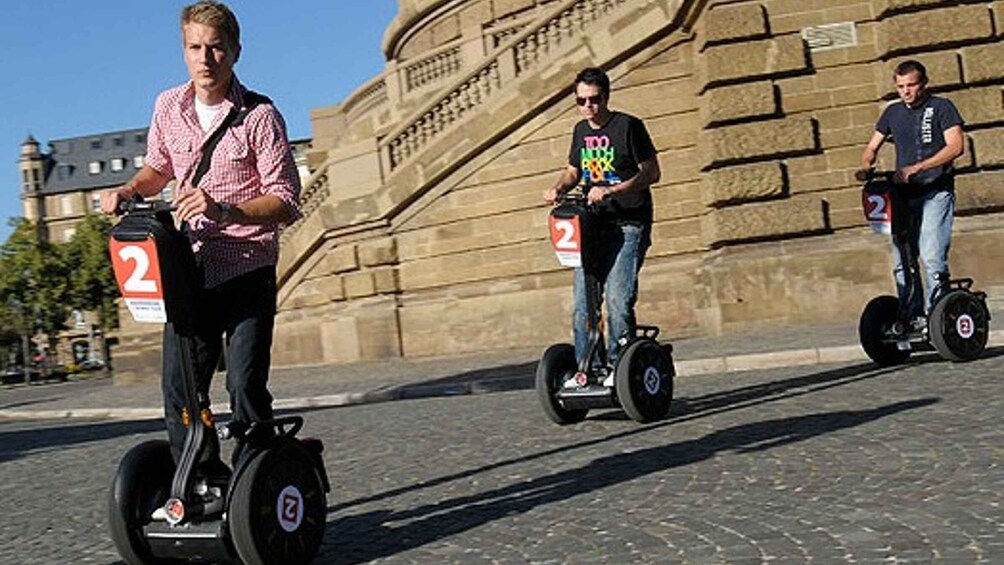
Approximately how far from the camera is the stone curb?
10609mm

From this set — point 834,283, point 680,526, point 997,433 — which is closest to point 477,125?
point 834,283

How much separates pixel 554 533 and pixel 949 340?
4.99m

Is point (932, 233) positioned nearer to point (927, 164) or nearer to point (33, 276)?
point (927, 164)

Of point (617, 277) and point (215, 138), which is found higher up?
point (215, 138)

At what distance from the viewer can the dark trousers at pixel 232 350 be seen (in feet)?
14.2

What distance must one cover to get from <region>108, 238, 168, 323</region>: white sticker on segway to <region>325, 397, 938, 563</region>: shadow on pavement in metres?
1.07

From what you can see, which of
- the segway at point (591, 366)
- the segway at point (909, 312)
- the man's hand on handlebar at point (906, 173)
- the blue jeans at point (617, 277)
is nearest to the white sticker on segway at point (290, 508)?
the segway at point (591, 366)

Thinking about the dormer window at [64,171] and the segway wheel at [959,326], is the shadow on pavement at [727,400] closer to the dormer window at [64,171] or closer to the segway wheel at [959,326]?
the segway wheel at [959,326]

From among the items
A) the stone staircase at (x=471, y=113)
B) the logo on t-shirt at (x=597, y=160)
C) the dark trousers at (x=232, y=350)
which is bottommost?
the dark trousers at (x=232, y=350)

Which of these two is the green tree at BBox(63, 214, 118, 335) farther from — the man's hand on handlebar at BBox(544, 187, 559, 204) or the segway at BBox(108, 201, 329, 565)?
the segway at BBox(108, 201, 329, 565)

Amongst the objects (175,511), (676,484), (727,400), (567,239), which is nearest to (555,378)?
(567,239)

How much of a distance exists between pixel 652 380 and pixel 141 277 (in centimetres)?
385

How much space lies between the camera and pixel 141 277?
4109mm

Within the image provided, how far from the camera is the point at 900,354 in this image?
9.19 m
